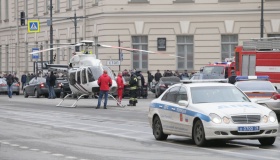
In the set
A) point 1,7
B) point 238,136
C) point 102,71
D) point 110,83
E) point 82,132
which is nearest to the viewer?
point 238,136

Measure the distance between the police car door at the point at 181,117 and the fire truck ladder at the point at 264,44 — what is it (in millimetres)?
19101

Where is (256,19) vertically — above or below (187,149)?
above

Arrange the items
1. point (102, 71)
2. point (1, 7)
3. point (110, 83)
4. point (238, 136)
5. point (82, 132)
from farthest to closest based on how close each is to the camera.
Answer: point (1, 7)
point (102, 71)
point (110, 83)
point (82, 132)
point (238, 136)

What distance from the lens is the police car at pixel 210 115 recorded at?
18875 millimetres

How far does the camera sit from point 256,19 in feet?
202

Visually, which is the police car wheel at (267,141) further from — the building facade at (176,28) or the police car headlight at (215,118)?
the building facade at (176,28)

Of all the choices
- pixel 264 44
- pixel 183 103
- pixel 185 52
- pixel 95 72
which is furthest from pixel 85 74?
pixel 183 103

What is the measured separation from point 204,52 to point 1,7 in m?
32.6

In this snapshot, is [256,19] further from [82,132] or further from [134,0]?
[82,132]

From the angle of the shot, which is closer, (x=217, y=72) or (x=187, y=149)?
(x=187, y=149)

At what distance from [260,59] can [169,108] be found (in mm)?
20574

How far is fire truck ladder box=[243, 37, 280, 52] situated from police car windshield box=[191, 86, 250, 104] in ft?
62.6

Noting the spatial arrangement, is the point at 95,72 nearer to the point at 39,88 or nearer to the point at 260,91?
the point at 260,91

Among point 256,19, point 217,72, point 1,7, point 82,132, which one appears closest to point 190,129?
point 82,132
